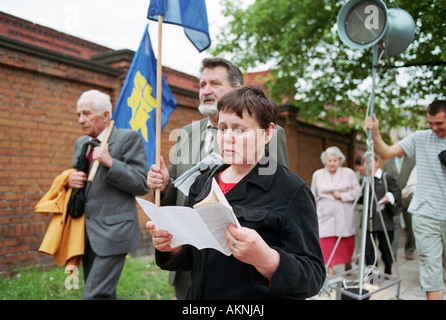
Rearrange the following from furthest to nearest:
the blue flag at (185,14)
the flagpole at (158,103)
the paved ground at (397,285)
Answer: the paved ground at (397,285) < the blue flag at (185,14) < the flagpole at (158,103)

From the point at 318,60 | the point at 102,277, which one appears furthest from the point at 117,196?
the point at 318,60

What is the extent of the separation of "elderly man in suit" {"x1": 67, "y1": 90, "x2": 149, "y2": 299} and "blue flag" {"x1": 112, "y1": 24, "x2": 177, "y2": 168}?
0.31 feet

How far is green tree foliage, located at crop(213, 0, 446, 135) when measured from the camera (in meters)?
7.93

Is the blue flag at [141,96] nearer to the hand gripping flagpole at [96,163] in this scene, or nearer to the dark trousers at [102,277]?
the hand gripping flagpole at [96,163]

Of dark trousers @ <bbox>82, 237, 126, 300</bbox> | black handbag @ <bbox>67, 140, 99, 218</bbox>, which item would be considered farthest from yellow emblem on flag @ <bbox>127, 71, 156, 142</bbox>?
dark trousers @ <bbox>82, 237, 126, 300</bbox>

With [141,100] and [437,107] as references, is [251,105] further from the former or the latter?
[437,107]

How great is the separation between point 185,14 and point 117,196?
5.17ft

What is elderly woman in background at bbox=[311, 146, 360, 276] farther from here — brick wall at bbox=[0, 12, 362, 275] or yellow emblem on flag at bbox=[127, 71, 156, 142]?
yellow emblem on flag at bbox=[127, 71, 156, 142]

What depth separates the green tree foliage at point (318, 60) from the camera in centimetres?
793

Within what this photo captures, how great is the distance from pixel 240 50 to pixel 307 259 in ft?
29.4

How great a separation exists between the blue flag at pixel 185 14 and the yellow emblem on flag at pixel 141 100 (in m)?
0.70

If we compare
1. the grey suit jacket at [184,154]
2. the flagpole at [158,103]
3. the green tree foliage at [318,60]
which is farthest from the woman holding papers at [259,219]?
the green tree foliage at [318,60]

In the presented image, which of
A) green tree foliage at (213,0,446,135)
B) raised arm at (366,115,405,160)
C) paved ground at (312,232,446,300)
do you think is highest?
green tree foliage at (213,0,446,135)

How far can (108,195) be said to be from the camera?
3.19 metres
